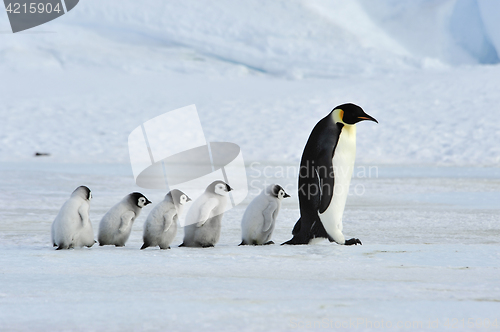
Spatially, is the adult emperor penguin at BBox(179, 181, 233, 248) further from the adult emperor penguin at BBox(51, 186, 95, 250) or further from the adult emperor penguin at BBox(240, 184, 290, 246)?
the adult emperor penguin at BBox(51, 186, 95, 250)

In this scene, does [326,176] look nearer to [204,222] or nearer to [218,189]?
[218,189]

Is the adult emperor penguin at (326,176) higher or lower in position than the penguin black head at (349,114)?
lower

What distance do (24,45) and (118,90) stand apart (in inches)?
186

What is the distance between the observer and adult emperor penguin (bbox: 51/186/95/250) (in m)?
2.81

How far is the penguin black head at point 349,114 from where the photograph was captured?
3086 millimetres

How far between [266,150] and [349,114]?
8.01 m

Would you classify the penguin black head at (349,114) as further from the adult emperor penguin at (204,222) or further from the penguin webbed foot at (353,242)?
the adult emperor penguin at (204,222)

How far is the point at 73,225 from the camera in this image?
2.82 meters

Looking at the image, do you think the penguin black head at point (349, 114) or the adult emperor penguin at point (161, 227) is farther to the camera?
the penguin black head at point (349, 114)

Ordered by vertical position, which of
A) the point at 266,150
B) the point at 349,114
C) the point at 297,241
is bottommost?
the point at 266,150

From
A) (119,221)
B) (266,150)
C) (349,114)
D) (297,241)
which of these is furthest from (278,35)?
(119,221)

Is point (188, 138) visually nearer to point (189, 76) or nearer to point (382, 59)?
point (189, 76)

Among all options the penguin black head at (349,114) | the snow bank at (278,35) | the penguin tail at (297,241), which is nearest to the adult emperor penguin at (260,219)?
the penguin tail at (297,241)

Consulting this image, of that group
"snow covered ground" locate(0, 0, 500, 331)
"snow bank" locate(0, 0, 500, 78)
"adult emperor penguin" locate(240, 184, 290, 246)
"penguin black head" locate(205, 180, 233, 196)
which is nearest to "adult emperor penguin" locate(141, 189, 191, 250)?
"snow covered ground" locate(0, 0, 500, 331)
